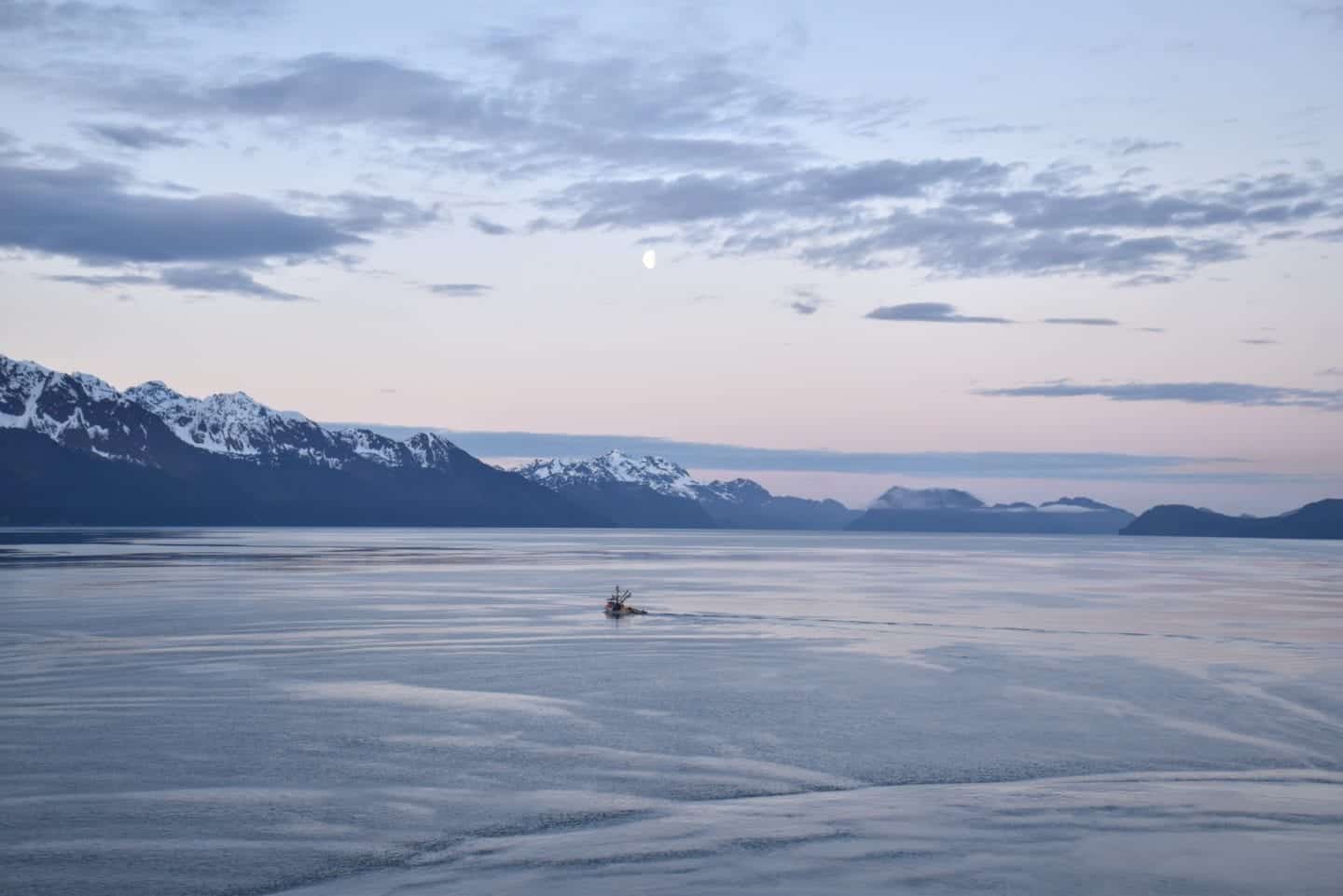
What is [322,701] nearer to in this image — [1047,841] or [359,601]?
[1047,841]

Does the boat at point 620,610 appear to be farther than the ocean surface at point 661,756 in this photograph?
Yes

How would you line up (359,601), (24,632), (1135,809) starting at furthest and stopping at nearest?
(359,601) < (24,632) < (1135,809)

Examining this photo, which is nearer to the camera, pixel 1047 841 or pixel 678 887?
pixel 678 887

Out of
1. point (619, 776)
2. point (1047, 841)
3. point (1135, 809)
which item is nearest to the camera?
point (1047, 841)

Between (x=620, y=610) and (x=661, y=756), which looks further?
(x=620, y=610)

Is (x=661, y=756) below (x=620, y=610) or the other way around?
the other way around

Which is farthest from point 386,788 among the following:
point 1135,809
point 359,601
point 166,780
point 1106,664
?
point 359,601

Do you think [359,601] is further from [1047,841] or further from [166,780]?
[1047,841]

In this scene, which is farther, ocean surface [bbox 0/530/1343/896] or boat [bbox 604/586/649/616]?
boat [bbox 604/586/649/616]
